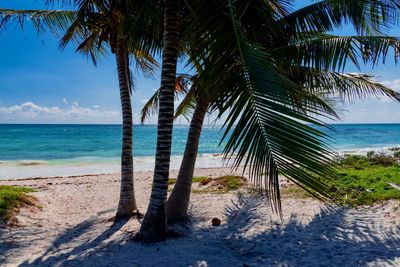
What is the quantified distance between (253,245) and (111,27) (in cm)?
471

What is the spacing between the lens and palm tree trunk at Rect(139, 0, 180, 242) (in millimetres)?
5156

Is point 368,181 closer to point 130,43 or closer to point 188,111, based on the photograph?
point 188,111

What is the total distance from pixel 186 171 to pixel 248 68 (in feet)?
12.7

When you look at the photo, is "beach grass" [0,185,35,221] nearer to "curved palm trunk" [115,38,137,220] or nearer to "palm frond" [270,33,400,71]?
"curved palm trunk" [115,38,137,220]

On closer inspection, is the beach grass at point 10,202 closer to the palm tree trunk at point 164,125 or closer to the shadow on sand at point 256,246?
the shadow on sand at point 256,246

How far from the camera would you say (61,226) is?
7121 millimetres

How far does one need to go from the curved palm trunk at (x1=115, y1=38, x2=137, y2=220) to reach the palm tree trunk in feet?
5.87

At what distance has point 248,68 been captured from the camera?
3375 mm

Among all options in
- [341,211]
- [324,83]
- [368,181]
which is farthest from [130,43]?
[368,181]

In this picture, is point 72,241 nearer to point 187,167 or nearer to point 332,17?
point 187,167

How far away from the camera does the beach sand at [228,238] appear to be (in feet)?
15.9

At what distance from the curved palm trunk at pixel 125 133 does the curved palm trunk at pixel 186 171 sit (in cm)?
93

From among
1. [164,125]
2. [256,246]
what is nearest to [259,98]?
[164,125]

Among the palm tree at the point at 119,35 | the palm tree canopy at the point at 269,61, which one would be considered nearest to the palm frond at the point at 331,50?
the palm tree canopy at the point at 269,61
